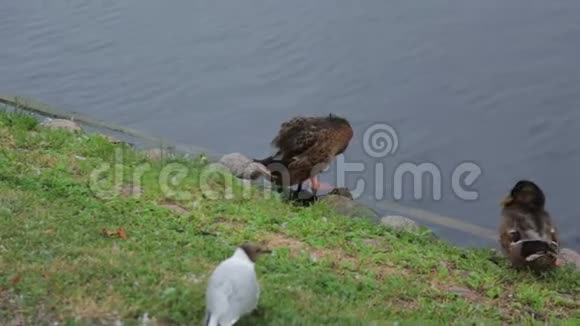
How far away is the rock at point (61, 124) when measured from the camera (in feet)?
23.7

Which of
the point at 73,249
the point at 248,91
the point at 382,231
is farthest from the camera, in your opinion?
the point at 248,91

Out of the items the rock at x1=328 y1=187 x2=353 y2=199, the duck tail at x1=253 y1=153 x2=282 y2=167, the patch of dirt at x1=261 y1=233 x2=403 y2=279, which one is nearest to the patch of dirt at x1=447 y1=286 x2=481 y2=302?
the patch of dirt at x1=261 y1=233 x2=403 y2=279

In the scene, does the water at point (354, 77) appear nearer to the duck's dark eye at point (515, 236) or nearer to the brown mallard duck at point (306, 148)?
the brown mallard duck at point (306, 148)

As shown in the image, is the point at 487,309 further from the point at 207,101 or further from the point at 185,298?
the point at 207,101

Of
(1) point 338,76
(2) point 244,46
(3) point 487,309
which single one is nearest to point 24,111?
(2) point 244,46

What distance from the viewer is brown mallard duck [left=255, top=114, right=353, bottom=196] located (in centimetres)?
643

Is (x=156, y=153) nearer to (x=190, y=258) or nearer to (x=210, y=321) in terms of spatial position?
(x=190, y=258)

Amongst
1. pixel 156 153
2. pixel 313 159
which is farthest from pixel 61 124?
pixel 313 159

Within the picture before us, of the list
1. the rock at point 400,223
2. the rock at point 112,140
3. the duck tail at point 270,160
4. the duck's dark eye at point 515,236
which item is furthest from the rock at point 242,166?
the duck's dark eye at point 515,236

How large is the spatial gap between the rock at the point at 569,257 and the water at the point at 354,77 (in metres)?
0.27

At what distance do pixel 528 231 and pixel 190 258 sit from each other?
224 cm

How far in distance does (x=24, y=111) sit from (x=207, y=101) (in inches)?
67.7

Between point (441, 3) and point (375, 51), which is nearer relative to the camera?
point (375, 51)

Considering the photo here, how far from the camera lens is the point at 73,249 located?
4059 mm
